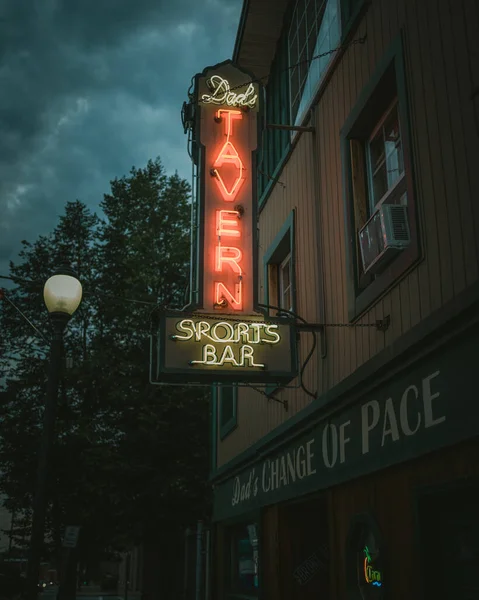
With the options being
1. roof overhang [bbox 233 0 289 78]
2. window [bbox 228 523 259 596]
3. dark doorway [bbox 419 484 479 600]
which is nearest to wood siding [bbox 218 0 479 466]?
dark doorway [bbox 419 484 479 600]

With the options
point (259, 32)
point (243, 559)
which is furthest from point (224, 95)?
point (243, 559)

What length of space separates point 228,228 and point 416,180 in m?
2.88

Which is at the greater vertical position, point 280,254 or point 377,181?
point 280,254

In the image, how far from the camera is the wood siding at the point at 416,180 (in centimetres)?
498

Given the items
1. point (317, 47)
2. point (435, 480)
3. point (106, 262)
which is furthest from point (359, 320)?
point (106, 262)

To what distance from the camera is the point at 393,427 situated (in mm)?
5605

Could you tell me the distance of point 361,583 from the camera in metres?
6.38

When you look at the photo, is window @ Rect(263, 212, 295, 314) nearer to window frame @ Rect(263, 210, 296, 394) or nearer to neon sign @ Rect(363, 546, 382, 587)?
window frame @ Rect(263, 210, 296, 394)

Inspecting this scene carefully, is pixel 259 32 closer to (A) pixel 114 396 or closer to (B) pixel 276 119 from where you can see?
(B) pixel 276 119

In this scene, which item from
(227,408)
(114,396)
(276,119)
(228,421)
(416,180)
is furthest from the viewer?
(114,396)

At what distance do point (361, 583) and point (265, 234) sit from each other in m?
6.12

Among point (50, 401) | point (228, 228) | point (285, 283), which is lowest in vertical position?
point (50, 401)

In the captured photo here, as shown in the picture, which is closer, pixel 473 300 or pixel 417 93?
pixel 473 300

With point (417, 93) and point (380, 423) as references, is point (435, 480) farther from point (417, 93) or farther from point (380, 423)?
point (417, 93)
